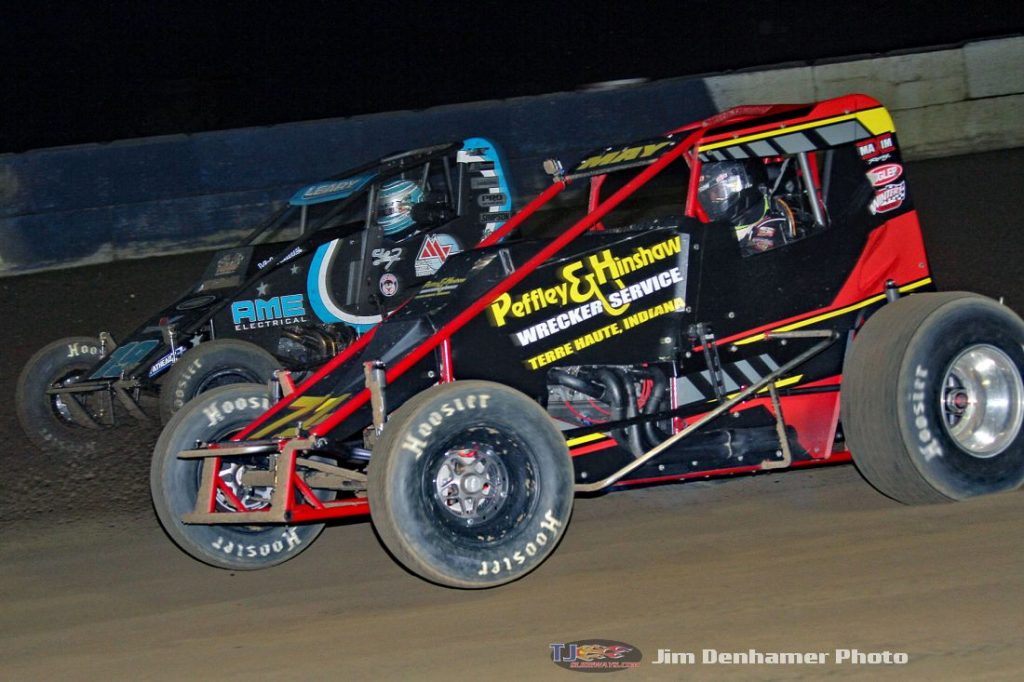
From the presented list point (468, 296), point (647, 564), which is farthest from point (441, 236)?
point (647, 564)

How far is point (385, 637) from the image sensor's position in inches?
167

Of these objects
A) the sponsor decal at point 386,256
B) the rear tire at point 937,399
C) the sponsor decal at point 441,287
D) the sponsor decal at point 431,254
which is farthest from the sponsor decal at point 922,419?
the sponsor decal at point 386,256

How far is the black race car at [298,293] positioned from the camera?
7.71m

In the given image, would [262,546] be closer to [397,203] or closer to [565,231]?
[565,231]

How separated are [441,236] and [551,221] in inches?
147

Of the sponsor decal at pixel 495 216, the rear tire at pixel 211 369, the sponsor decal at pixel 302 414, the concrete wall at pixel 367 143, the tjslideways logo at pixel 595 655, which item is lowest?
the tjslideways logo at pixel 595 655

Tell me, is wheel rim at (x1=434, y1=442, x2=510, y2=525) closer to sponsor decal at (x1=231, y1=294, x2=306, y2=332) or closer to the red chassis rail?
the red chassis rail

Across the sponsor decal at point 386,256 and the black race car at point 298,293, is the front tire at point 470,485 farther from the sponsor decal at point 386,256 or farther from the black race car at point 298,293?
the sponsor decal at point 386,256

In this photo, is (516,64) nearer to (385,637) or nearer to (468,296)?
(468,296)

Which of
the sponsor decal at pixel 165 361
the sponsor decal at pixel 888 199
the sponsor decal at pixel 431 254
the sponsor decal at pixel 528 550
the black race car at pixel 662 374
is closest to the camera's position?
the sponsor decal at pixel 528 550

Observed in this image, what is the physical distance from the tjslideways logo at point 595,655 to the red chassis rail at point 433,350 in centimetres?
100

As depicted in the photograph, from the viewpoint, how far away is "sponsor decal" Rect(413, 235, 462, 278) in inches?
322

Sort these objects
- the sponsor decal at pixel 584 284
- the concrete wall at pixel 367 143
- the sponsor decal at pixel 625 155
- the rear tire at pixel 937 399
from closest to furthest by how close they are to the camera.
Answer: the sponsor decal at pixel 584 284 → the rear tire at pixel 937 399 → the sponsor decal at pixel 625 155 → the concrete wall at pixel 367 143

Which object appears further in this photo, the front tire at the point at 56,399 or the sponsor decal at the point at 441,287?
the front tire at the point at 56,399
